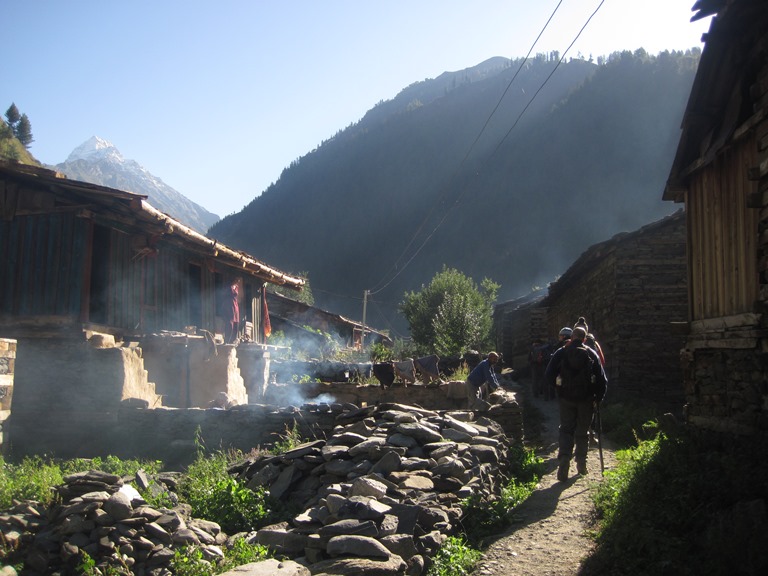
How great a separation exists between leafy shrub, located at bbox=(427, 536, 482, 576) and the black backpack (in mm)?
2953

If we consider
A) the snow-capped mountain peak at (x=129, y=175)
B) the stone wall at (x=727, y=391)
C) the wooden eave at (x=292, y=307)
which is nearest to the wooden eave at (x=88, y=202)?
the stone wall at (x=727, y=391)

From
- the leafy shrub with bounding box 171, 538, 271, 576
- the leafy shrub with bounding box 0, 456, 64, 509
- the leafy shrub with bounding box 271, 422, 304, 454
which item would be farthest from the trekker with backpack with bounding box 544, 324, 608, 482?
the leafy shrub with bounding box 0, 456, 64, 509

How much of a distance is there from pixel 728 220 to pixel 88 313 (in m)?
10.3

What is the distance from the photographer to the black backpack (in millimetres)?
7891

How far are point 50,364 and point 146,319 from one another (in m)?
2.75

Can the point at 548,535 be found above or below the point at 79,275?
below

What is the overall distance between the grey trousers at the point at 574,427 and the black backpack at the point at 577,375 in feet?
0.36

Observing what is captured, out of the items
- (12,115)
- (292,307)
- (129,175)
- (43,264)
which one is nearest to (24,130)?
(12,115)

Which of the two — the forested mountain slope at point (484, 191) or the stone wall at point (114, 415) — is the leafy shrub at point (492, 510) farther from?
the forested mountain slope at point (484, 191)

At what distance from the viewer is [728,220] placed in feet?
26.0

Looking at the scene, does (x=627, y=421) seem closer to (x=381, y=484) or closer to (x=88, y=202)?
(x=381, y=484)

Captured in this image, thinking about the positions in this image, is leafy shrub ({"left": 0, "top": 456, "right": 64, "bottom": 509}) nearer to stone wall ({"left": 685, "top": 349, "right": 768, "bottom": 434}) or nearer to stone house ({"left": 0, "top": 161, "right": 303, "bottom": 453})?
stone house ({"left": 0, "top": 161, "right": 303, "bottom": 453})

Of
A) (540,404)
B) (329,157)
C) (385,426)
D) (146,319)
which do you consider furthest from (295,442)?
(329,157)

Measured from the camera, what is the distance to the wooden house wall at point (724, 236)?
289 inches
